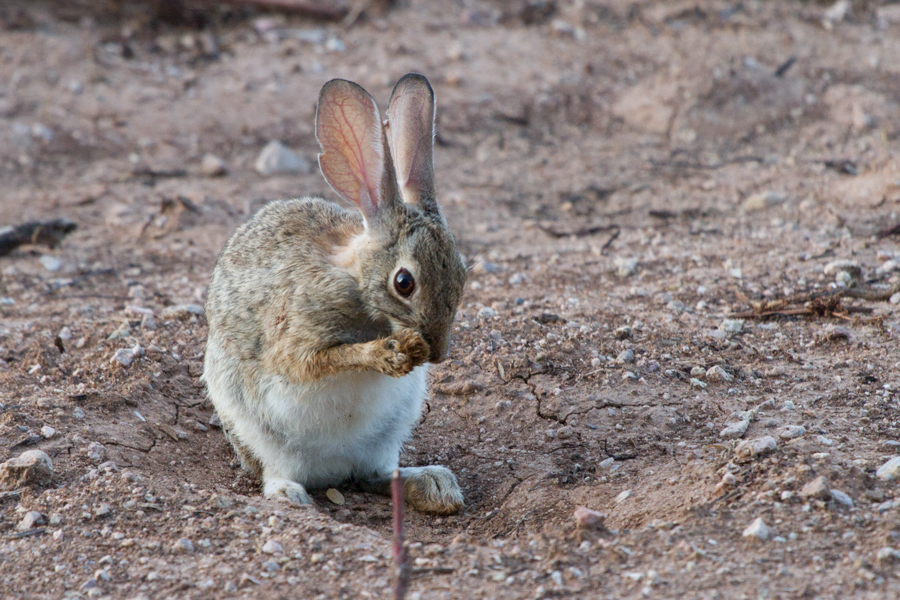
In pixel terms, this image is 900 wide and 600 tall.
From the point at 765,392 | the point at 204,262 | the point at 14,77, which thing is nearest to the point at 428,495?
the point at 765,392

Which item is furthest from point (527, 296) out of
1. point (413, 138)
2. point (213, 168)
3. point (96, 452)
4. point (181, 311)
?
point (213, 168)

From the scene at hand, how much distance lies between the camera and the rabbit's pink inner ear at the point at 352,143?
379 centimetres

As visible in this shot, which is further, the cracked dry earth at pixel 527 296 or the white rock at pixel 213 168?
the white rock at pixel 213 168

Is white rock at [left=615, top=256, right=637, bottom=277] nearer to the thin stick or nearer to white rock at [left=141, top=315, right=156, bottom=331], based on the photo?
white rock at [left=141, top=315, right=156, bottom=331]

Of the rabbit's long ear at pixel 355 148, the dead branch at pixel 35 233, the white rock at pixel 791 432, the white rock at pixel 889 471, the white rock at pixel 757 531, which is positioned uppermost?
the rabbit's long ear at pixel 355 148

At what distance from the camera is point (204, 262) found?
21.9ft

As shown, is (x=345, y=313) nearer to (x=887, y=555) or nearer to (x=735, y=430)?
(x=735, y=430)

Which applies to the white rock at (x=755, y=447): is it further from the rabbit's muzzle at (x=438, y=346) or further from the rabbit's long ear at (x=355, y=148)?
the rabbit's long ear at (x=355, y=148)

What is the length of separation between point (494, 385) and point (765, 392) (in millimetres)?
1407

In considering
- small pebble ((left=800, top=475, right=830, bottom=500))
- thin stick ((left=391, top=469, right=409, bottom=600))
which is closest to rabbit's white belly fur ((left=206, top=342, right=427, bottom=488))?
thin stick ((left=391, top=469, right=409, bottom=600))

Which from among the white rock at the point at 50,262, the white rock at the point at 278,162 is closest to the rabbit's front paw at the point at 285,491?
the white rock at the point at 50,262

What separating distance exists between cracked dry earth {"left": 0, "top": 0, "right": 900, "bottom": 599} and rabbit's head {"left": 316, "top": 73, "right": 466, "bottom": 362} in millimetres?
951

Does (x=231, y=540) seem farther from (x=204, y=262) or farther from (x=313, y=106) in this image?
(x=313, y=106)

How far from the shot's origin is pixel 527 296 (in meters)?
5.82
